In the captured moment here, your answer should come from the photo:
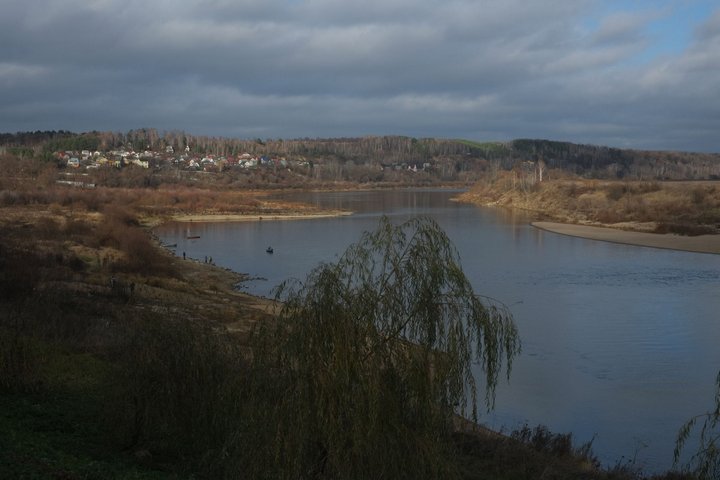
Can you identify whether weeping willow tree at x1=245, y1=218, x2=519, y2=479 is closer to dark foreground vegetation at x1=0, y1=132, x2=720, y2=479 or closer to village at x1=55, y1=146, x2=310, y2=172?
dark foreground vegetation at x1=0, y1=132, x2=720, y2=479

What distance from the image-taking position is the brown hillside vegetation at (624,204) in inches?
2392

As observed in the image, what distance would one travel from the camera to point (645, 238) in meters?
52.2

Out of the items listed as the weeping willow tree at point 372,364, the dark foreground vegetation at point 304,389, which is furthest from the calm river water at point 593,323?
the weeping willow tree at point 372,364

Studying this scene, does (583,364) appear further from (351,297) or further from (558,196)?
(558,196)

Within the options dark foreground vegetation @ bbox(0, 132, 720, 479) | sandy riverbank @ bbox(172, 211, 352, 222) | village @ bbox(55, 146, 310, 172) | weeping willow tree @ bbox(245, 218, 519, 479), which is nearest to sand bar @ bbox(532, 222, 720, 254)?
sandy riverbank @ bbox(172, 211, 352, 222)

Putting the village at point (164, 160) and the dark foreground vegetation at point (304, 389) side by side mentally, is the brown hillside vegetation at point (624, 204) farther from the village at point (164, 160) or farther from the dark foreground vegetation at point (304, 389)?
the village at point (164, 160)

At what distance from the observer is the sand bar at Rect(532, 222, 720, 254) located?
46.8 m

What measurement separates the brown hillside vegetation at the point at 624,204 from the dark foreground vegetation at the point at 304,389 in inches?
A: 2000

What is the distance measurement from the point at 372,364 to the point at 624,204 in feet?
233

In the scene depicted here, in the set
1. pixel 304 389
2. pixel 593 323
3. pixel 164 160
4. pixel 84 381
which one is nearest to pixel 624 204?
pixel 593 323

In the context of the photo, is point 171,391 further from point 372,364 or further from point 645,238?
point 645,238

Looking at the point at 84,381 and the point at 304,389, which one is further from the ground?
the point at 304,389

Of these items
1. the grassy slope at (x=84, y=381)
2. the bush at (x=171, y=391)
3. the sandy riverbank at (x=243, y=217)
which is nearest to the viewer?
the grassy slope at (x=84, y=381)

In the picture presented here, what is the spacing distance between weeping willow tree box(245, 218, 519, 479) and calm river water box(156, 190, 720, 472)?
7.20 metres
